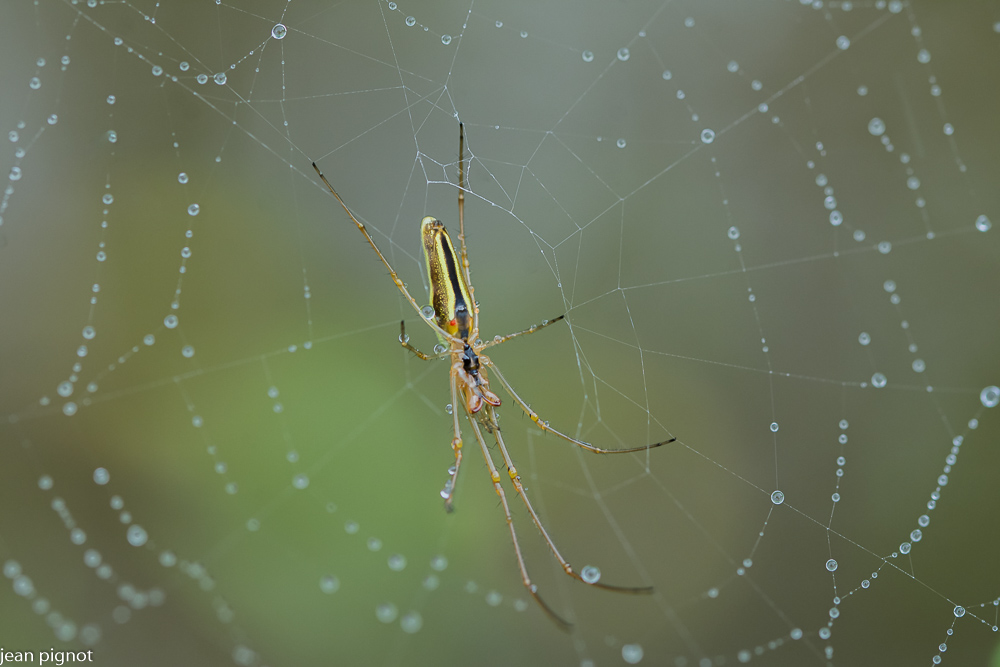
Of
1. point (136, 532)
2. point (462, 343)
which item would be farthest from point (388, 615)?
point (462, 343)

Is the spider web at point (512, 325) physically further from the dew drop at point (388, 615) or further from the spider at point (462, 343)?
the spider at point (462, 343)

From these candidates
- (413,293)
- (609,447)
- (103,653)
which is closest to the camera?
(103,653)

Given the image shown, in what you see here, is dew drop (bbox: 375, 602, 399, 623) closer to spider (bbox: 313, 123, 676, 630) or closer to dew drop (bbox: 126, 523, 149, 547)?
spider (bbox: 313, 123, 676, 630)

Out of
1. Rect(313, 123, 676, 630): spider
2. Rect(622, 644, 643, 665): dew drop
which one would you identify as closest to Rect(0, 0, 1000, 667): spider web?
Rect(622, 644, 643, 665): dew drop

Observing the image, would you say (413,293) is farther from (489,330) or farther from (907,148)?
(907,148)

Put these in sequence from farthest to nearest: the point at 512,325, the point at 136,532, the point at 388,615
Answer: the point at 512,325 < the point at 388,615 < the point at 136,532

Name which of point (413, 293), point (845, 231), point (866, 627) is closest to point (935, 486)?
point (866, 627)

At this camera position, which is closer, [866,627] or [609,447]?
[866,627]

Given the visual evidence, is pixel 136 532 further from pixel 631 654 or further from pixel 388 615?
pixel 631 654
